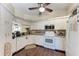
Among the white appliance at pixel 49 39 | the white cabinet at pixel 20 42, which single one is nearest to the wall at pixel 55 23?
the white appliance at pixel 49 39

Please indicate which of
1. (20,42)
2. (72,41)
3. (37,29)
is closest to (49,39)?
(37,29)

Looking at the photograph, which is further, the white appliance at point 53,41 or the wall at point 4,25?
the white appliance at point 53,41

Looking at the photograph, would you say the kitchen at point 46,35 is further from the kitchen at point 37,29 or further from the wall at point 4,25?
the wall at point 4,25

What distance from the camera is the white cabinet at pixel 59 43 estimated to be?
1.61 meters

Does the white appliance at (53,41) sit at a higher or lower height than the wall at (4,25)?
lower

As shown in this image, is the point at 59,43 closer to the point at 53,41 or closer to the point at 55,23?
the point at 53,41

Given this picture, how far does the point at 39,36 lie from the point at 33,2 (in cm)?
60

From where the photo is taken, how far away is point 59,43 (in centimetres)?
163

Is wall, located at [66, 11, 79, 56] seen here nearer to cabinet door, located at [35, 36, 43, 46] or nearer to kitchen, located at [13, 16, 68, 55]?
kitchen, located at [13, 16, 68, 55]

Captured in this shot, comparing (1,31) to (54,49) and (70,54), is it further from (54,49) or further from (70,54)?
(70,54)

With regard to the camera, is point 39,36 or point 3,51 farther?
point 39,36

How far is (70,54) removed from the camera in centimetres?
160

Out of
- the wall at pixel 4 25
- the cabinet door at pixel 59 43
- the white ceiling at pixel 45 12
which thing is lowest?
the cabinet door at pixel 59 43

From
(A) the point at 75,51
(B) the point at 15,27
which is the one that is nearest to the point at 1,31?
(B) the point at 15,27
